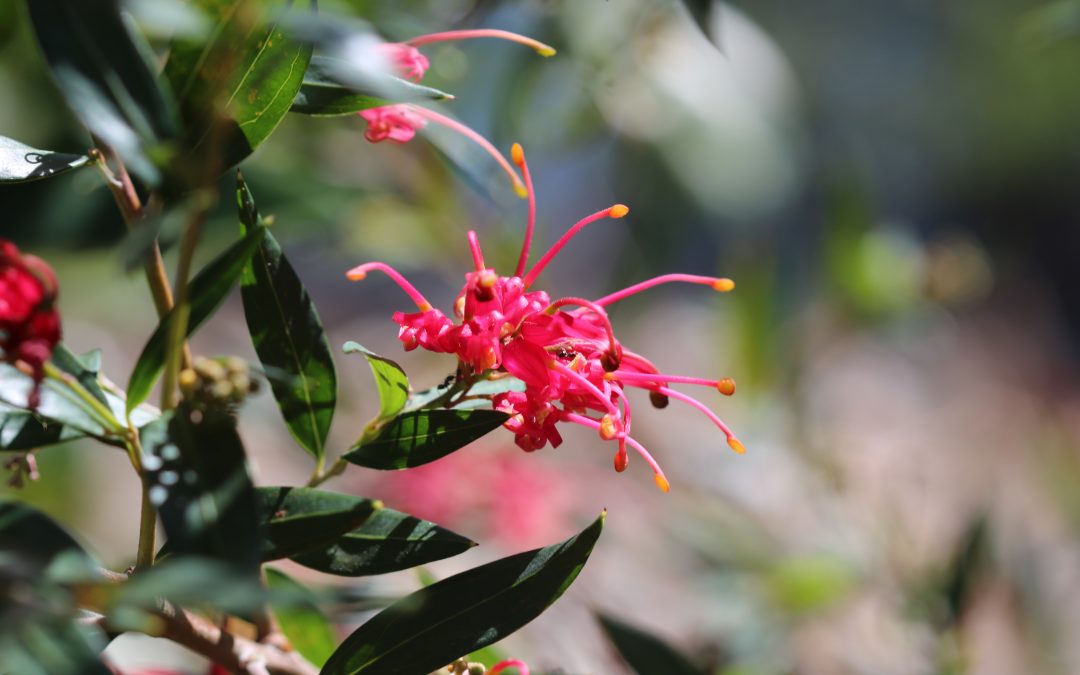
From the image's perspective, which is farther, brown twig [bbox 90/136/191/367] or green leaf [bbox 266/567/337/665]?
green leaf [bbox 266/567/337/665]

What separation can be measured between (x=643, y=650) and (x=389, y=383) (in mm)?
307

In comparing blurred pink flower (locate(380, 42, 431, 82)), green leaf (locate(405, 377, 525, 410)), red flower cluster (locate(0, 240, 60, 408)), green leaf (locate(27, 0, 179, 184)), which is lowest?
green leaf (locate(405, 377, 525, 410))

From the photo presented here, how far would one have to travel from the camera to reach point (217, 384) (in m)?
0.36

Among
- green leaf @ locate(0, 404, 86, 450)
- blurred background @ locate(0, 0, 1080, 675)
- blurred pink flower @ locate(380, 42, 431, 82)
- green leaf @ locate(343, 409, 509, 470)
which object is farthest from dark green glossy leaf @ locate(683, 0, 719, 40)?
green leaf @ locate(0, 404, 86, 450)

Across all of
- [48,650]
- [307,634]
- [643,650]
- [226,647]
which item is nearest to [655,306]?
[643,650]

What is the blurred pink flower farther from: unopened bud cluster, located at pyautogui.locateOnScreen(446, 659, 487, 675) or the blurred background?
unopened bud cluster, located at pyautogui.locateOnScreen(446, 659, 487, 675)

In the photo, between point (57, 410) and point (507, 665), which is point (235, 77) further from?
point (507, 665)

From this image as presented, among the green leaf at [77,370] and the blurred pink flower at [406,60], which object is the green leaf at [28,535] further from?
the blurred pink flower at [406,60]

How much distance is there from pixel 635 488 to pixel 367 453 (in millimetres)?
1329

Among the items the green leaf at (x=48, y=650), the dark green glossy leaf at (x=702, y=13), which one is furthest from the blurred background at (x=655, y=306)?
the green leaf at (x=48, y=650)

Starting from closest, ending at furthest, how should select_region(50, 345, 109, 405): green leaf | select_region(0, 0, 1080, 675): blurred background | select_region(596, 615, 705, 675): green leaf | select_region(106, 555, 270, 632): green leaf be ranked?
1. select_region(106, 555, 270, 632): green leaf
2. select_region(50, 345, 109, 405): green leaf
3. select_region(596, 615, 705, 675): green leaf
4. select_region(0, 0, 1080, 675): blurred background

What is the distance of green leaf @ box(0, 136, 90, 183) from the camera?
39 cm

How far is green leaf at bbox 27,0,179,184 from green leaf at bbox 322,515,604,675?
20cm

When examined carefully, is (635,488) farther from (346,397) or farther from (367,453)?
(367,453)
